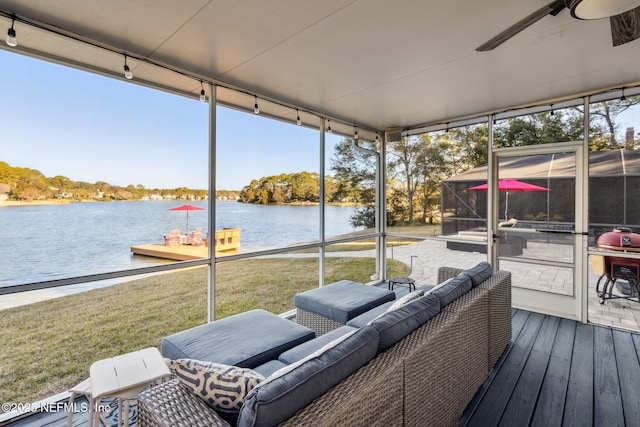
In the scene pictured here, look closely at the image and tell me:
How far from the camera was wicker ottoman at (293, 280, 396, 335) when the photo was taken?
2.71 m

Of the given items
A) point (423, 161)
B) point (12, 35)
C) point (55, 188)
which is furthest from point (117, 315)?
point (423, 161)

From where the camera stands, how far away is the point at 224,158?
6.39m

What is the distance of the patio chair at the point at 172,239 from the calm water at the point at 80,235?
3.2 inches

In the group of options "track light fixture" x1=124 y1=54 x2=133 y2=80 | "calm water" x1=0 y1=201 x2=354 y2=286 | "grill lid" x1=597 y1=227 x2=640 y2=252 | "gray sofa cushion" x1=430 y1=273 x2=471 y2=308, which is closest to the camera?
"gray sofa cushion" x1=430 y1=273 x2=471 y2=308

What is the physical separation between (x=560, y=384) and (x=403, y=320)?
1.73 meters

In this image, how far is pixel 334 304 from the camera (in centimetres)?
279

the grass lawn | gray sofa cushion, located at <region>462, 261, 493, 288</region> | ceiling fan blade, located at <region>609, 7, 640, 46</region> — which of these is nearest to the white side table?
the grass lawn

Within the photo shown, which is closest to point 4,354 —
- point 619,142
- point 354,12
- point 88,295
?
point 88,295

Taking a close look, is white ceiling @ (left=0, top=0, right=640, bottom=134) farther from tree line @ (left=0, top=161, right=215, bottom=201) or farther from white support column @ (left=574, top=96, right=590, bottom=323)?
tree line @ (left=0, top=161, right=215, bottom=201)

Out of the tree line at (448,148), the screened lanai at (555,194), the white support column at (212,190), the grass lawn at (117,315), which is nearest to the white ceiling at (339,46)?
the white support column at (212,190)

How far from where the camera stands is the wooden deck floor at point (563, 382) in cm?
192

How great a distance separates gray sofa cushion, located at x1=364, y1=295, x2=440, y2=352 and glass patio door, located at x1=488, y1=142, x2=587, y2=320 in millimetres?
2852

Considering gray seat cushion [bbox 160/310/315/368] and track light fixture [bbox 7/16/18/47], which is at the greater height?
track light fixture [bbox 7/16/18/47]

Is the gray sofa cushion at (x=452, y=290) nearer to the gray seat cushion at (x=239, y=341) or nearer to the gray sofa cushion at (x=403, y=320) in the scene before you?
the gray sofa cushion at (x=403, y=320)
